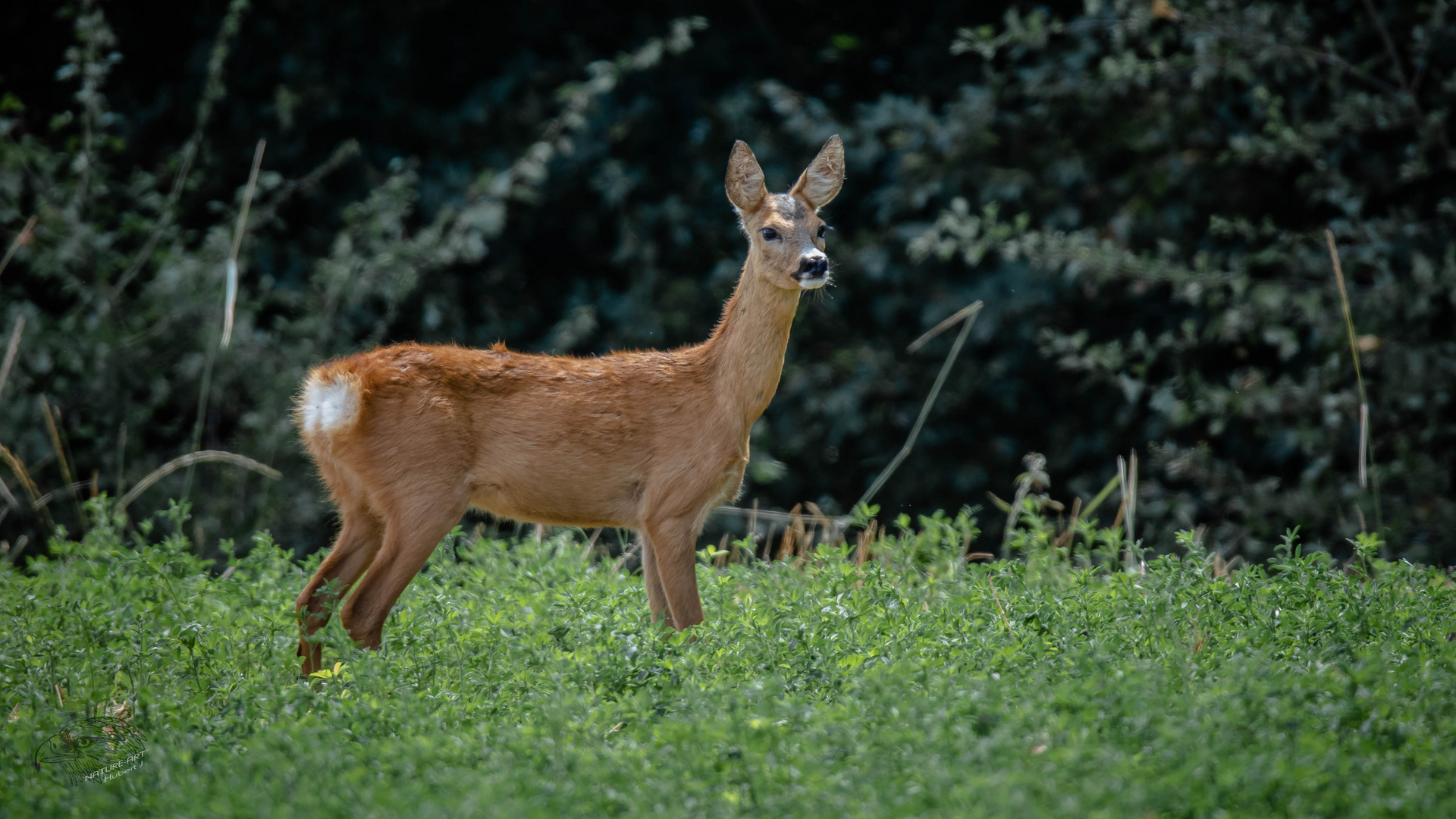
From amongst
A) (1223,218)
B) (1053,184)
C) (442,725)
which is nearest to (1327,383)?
(1223,218)

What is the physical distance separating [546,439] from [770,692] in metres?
1.69

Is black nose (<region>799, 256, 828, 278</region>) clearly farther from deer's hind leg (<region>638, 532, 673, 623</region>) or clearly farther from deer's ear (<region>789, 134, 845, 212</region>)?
deer's hind leg (<region>638, 532, 673, 623</region>)

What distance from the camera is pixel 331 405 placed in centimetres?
457

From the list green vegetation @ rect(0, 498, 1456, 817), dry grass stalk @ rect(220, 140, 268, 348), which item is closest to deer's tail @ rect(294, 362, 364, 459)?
green vegetation @ rect(0, 498, 1456, 817)

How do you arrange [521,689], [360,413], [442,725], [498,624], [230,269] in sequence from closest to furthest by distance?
[442,725] < [521,689] < [498,624] < [360,413] < [230,269]

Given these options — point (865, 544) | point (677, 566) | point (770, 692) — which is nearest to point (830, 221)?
point (865, 544)

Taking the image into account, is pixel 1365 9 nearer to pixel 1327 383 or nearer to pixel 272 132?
pixel 1327 383

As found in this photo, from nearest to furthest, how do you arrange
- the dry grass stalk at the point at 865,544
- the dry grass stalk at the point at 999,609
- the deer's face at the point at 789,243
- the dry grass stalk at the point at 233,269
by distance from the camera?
the dry grass stalk at the point at 999,609 < the deer's face at the point at 789,243 < the dry grass stalk at the point at 865,544 < the dry grass stalk at the point at 233,269

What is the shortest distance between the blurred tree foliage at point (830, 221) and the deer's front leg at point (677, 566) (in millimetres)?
2879

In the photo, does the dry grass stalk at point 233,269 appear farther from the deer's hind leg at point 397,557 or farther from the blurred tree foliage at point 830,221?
the deer's hind leg at point 397,557

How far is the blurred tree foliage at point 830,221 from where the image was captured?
6918mm

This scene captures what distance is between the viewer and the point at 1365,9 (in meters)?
7.01

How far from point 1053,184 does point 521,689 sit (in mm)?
5043

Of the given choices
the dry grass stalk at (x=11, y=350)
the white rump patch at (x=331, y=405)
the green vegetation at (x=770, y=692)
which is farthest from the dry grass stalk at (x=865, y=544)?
the dry grass stalk at (x=11, y=350)
